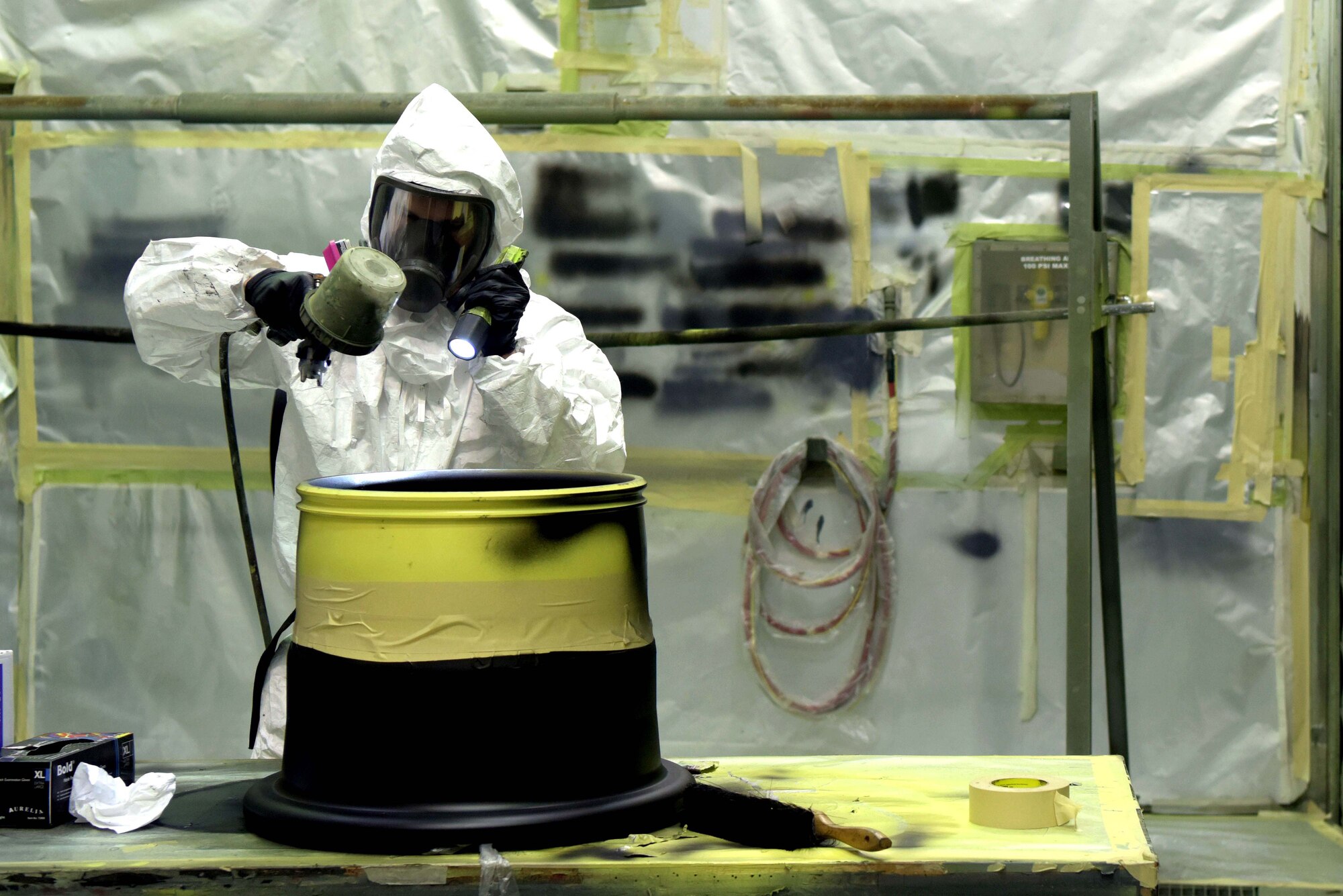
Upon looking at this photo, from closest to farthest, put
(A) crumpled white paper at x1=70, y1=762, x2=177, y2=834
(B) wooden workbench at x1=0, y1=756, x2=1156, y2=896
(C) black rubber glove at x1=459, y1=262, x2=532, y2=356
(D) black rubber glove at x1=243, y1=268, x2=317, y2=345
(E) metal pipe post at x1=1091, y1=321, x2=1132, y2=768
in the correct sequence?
(B) wooden workbench at x1=0, y1=756, x2=1156, y2=896 → (A) crumpled white paper at x1=70, y1=762, x2=177, y2=834 → (D) black rubber glove at x1=243, y1=268, x2=317, y2=345 → (C) black rubber glove at x1=459, y1=262, x2=532, y2=356 → (E) metal pipe post at x1=1091, y1=321, x2=1132, y2=768

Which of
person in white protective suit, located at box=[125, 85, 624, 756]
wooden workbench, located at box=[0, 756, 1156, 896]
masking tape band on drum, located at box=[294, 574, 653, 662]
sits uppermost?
person in white protective suit, located at box=[125, 85, 624, 756]

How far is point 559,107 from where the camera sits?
80.4 inches

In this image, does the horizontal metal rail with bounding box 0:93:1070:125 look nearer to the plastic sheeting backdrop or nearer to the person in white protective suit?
the person in white protective suit

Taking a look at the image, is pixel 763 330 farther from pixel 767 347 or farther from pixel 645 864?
pixel 645 864

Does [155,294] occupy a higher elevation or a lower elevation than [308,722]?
higher

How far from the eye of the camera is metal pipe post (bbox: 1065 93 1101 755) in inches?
77.8

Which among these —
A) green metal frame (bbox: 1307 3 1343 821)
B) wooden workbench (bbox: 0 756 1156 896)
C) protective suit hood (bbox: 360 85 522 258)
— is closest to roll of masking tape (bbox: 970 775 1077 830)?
wooden workbench (bbox: 0 756 1156 896)

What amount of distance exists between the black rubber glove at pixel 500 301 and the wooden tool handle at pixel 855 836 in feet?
2.84

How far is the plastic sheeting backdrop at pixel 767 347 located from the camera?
8.98 ft

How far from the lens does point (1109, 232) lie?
9.11 ft

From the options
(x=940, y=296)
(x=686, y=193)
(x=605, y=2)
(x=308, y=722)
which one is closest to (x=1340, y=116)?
(x=940, y=296)

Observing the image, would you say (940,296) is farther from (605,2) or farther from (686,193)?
(605,2)

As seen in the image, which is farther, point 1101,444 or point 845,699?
point 845,699

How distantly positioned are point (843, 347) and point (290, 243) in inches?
46.2
